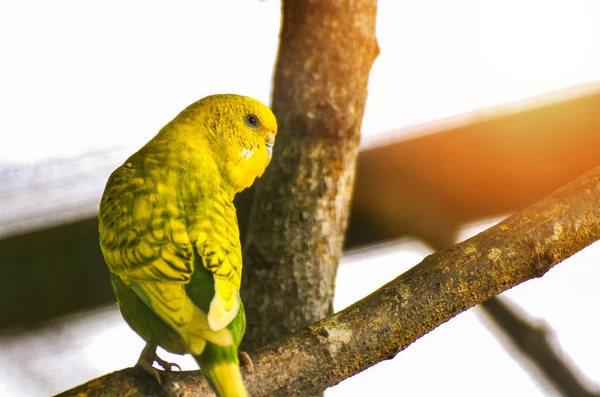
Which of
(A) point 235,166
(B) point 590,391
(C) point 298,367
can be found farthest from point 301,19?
(B) point 590,391

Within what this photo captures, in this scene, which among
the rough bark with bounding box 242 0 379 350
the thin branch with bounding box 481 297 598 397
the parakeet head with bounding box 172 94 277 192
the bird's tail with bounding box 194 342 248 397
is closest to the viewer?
the bird's tail with bounding box 194 342 248 397

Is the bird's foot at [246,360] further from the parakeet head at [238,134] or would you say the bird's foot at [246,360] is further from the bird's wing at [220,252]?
the parakeet head at [238,134]

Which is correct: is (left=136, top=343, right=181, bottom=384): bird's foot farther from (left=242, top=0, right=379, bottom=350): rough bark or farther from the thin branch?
the thin branch

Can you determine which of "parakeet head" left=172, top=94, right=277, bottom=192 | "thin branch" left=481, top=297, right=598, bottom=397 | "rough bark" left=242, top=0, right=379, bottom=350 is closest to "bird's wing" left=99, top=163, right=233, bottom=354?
"parakeet head" left=172, top=94, right=277, bottom=192

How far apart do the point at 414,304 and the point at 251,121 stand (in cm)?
45

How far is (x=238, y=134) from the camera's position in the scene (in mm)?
1120

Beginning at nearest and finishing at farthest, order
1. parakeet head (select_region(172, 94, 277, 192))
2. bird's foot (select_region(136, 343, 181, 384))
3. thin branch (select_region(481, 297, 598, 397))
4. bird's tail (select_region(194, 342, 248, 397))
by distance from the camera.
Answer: bird's tail (select_region(194, 342, 248, 397)) < bird's foot (select_region(136, 343, 181, 384)) < parakeet head (select_region(172, 94, 277, 192)) < thin branch (select_region(481, 297, 598, 397))

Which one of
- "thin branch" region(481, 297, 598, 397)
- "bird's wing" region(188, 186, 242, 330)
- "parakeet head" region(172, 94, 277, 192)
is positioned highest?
"parakeet head" region(172, 94, 277, 192)

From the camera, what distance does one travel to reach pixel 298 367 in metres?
1.03

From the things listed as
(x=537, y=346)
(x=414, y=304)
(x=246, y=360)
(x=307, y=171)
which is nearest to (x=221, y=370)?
(x=246, y=360)

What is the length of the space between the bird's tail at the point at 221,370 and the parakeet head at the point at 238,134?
0.35 meters

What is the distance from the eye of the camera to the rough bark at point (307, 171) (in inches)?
57.9

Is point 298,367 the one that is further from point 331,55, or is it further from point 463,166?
point 463,166

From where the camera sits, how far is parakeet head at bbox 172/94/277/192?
3.66ft
